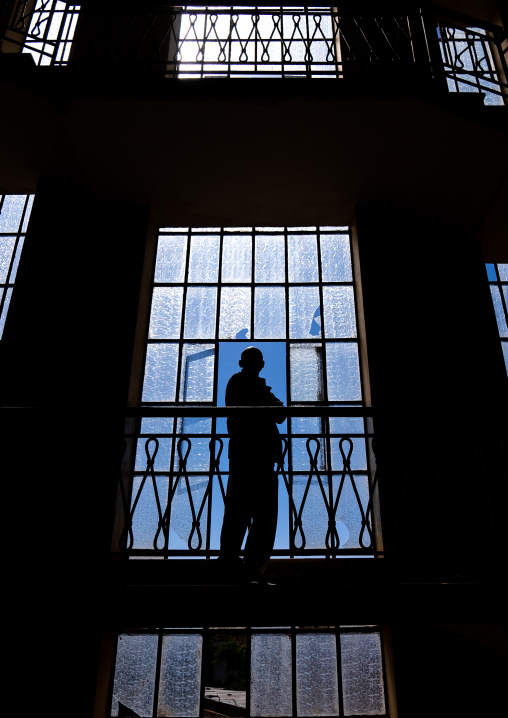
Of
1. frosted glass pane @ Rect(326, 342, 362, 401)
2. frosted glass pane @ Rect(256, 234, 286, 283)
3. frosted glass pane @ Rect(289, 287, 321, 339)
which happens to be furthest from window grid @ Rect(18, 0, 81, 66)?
frosted glass pane @ Rect(326, 342, 362, 401)

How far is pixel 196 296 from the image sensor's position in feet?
18.8

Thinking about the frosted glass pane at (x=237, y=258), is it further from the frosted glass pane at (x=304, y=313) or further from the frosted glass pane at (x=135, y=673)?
the frosted glass pane at (x=135, y=673)

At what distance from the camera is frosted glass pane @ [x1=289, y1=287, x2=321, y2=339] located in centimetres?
552

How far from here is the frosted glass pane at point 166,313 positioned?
18.1ft

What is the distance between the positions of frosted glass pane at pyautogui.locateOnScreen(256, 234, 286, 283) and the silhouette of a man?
2455 mm

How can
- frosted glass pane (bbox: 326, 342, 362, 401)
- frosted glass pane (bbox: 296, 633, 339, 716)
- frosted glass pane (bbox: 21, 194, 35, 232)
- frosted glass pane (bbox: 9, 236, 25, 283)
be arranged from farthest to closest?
frosted glass pane (bbox: 21, 194, 35, 232)
frosted glass pane (bbox: 9, 236, 25, 283)
frosted glass pane (bbox: 326, 342, 362, 401)
frosted glass pane (bbox: 296, 633, 339, 716)

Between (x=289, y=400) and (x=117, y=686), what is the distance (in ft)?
8.95

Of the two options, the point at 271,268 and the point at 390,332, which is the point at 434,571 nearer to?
the point at 390,332

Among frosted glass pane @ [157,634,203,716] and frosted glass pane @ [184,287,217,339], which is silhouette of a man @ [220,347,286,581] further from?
frosted glass pane @ [184,287,217,339]

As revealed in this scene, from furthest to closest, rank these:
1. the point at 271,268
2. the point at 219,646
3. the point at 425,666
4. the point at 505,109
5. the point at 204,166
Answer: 1. the point at 271,268
2. the point at 204,166
3. the point at 505,109
4. the point at 219,646
5. the point at 425,666

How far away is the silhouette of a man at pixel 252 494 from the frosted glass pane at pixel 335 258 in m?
2.53

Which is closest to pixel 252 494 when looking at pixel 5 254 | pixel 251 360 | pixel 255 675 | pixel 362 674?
pixel 251 360

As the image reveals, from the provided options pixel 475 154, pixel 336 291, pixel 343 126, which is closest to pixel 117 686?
pixel 336 291

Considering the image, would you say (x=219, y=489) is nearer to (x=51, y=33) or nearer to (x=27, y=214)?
(x=27, y=214)
